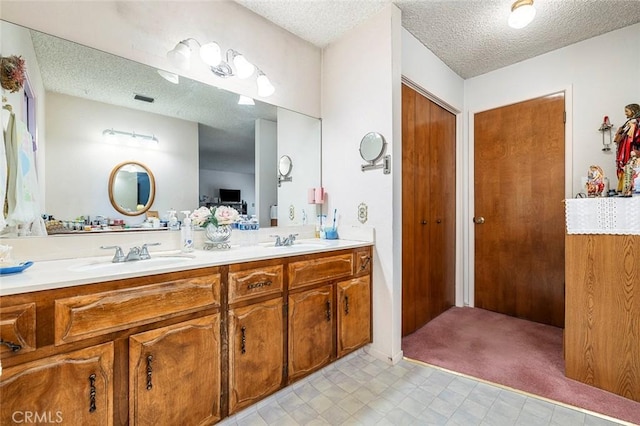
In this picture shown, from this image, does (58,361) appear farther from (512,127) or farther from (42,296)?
(512,127)

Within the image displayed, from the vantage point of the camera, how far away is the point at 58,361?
Result: 0.97 metres

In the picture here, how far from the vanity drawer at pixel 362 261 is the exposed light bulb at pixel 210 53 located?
5.21 ft

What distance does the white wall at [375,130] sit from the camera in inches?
80.5

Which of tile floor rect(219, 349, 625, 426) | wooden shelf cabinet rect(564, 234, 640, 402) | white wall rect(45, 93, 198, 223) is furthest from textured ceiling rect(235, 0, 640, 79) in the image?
tile floor rect(219, 349, 625, 426)

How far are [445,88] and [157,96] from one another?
2636 millimetres

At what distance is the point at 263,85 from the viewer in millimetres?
2092

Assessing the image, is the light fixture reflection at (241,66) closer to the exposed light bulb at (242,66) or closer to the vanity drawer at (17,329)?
the exposed light bulb at (242,66)

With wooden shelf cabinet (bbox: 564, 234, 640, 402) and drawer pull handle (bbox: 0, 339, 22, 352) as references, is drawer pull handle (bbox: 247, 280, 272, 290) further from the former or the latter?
wooden shelf cabinet (bbox: 564, 234, 640, 402)

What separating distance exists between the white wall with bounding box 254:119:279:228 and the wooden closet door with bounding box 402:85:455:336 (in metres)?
1.10

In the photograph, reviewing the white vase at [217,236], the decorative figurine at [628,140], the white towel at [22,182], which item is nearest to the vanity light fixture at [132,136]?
the white towel at [22,182]

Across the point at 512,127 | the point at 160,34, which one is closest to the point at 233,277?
the point at 160,34

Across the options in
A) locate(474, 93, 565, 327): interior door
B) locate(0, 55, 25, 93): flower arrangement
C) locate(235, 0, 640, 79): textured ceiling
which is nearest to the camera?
locate(0, 55, 25, 93): flower arrangement

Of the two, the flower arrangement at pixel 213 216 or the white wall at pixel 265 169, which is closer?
the flower arrangement at pixel 213 216

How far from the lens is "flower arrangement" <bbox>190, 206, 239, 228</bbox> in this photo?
5.81 ft
